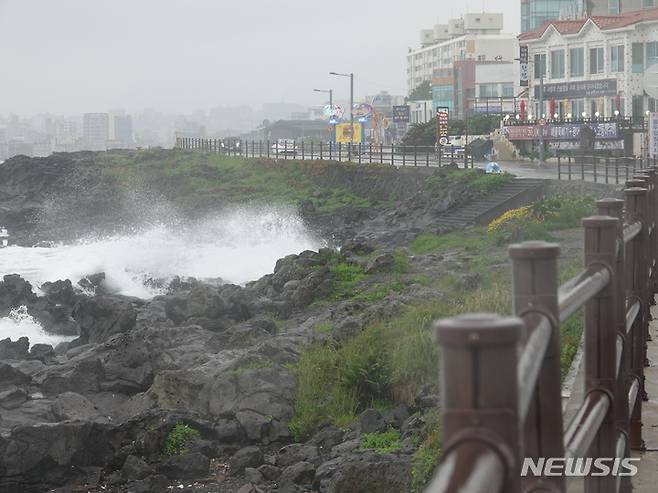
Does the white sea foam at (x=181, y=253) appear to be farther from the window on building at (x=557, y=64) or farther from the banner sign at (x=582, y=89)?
the window on building at (x=557, y=64)

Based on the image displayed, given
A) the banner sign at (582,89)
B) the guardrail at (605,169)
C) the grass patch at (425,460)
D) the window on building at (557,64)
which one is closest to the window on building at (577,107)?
the banner sign at (582,89)

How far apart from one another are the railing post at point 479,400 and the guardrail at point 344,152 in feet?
141

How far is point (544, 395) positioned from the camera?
2.73 metres

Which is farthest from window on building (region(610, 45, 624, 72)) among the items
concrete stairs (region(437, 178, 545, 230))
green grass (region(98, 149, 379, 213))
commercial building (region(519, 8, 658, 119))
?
concrete stairs (region(437, 178, 545, 230))

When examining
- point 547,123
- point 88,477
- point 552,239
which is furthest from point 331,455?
point 547,123

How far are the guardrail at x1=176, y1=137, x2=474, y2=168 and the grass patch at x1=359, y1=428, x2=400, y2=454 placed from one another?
32057 millimetres

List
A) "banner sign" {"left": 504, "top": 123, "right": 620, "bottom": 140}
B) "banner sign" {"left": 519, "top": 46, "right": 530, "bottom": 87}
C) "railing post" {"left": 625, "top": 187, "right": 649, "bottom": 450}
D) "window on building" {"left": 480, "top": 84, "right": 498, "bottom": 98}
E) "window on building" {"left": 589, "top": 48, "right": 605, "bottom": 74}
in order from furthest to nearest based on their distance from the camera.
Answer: "window on building" {"left": 480, "top": 84, "right": 498, "bottom": 98}, "banner sign" {"left": 519, "top": 46, "right": 530, "bottom": 87}, "window on building" {"left": 589, "top": 48, "right": 605, "bottom": 74}, "banner sign" {"left": 504, "top": 123, "right": 620, "bottom": 140}, "railing post" {"left": 625, "top": 187, "right": 649, "bottom": 450}

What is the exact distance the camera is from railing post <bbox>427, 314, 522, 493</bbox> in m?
1.80

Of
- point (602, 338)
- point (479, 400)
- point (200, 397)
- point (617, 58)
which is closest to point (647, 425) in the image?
point (602, 338)

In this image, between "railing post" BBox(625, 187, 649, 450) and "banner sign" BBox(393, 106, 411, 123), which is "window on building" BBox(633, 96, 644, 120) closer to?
"banner sign" BBox(393, 106, 411, 123)

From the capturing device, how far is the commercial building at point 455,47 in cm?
13862

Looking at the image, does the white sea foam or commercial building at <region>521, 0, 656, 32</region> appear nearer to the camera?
the white sea foam

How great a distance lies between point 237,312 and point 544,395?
72.9 ft

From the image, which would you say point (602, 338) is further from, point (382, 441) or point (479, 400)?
point (382, 441)
